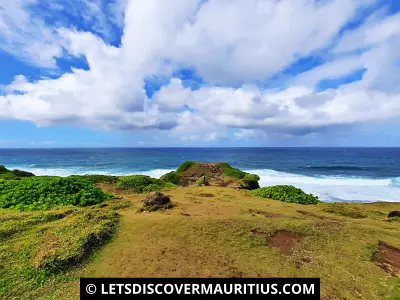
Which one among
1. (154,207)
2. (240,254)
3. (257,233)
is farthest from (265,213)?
(154,207)

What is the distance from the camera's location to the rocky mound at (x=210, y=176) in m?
21.2

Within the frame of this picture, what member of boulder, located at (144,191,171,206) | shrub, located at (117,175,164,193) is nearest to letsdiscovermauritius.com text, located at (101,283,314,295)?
boulder, located at (144,191,171,206)

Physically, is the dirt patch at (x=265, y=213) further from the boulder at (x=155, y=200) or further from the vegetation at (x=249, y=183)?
the vegetation at (x=249, y=183)

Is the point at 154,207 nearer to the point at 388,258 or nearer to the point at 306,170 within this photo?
the point at 388,258

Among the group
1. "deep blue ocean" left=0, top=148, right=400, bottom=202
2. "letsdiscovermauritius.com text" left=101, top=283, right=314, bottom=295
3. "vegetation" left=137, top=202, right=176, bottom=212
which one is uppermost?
"vegetation" left=137, top=202, right=176, bottom=212

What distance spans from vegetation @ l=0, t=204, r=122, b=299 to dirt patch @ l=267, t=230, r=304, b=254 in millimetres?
4310

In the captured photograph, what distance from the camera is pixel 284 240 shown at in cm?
592

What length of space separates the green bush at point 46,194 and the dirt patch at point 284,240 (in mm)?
8189

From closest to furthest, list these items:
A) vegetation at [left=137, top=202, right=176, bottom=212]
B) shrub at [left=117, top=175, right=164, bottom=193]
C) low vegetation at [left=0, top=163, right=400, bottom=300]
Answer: low vegetation at [left=0, top=163, right=400, bottom=300] < vegetation at [left=137, top=202, right=176, bottom=212] < shrub at [left=117, top=175, right=164, bottom=193]

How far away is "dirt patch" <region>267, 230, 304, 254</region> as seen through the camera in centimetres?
552

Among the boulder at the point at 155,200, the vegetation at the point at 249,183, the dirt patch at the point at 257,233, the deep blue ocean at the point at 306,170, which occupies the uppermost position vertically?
the boulder at the point at 155,200

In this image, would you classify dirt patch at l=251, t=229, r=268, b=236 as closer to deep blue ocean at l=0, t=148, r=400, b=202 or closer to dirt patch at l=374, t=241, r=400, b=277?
dirt patch at l=374, t=241, r=400, b=277

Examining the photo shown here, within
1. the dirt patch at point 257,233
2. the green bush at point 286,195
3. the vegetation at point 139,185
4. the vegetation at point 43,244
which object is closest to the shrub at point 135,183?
the vegetation at point 139,185

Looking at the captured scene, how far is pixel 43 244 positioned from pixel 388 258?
27.1 feet
